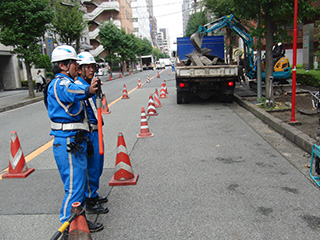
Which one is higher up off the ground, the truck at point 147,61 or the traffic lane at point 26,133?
the truck at point 147,61

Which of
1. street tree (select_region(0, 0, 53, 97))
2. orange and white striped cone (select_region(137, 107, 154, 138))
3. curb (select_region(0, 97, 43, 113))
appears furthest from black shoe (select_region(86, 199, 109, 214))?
street tree (select_region(0, 0, 53, 97))

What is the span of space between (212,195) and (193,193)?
0.82 ft

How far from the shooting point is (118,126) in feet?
29.8

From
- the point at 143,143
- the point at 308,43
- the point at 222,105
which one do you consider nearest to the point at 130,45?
the point at 308,43

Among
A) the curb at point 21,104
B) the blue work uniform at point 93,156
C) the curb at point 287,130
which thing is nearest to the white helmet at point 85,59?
the blue work uniform at point 93,156

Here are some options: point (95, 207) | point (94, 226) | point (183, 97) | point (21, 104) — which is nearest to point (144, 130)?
point (95, 207)

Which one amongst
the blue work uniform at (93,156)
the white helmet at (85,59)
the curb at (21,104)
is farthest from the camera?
the curb at (21,104)

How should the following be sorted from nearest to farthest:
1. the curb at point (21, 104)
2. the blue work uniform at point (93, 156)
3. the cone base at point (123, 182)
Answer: the blue work uniform at point (93, 156)
the cone base at point (123, 182)
the curb at point (21, 104)

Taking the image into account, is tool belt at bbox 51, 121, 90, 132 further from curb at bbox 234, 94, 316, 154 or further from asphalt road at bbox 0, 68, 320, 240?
curb at bbox 234, 94, 316, 154

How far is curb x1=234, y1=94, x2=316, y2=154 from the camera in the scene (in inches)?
232

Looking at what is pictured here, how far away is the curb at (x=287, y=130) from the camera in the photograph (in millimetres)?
5895

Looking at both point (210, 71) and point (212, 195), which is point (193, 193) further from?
point (210, 71)

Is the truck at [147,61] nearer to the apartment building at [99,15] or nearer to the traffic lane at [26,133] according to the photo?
the apartment building at [99,15]

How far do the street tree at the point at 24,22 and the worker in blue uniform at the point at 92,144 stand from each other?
15.0 meters
